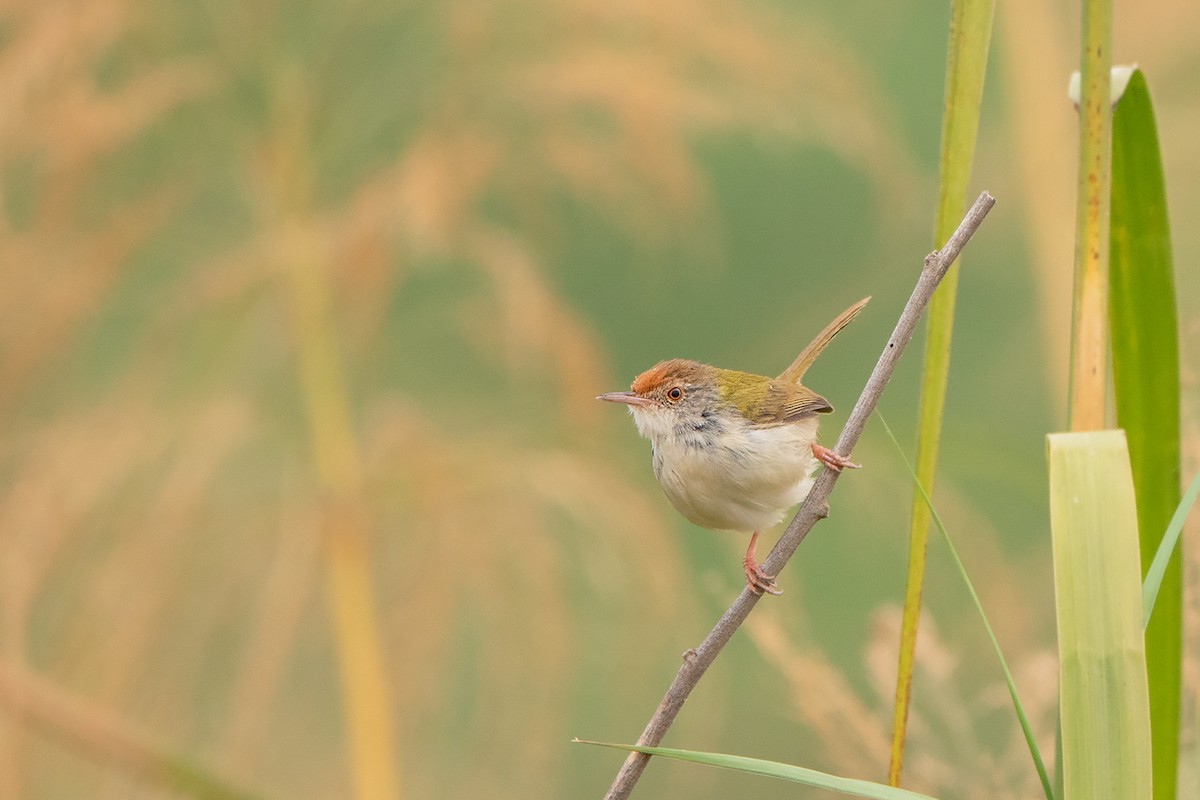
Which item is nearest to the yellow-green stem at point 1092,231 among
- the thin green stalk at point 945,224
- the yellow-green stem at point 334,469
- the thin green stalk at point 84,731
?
the thin green stalk at point 945,224

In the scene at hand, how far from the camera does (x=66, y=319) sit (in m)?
2.55

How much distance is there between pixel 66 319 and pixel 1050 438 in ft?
7.71

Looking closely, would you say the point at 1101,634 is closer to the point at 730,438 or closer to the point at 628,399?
the point at 730,438

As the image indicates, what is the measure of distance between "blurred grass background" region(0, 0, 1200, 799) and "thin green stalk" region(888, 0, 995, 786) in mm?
1070

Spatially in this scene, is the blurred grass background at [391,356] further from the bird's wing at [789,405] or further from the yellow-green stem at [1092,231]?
the yellow-green stem at [1092,231]

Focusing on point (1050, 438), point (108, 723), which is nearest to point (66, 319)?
point (108, 723)

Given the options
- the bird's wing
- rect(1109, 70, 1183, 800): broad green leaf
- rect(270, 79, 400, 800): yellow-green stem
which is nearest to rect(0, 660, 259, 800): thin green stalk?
rect(270, 79, 400, 800): yellow-green stem

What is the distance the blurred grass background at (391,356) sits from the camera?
2.49 m

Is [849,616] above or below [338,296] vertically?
below

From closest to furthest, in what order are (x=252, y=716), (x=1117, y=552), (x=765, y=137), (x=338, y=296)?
1. (x=1117, y=552)
2. (x=252, y=716)
3. (x=338, y=296)
4. (x=765, y=137)

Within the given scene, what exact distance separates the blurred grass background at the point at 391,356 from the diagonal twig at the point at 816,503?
103 centimetres

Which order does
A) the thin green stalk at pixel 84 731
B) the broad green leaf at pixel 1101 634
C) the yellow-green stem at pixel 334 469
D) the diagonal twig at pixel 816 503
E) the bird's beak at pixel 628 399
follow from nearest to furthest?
the broad green leaf at pixel 1101 634
the diagonal twig at pixel 816 503
the bird's beak at pixel 628 399
the thin green stalk at pixel 84 731
the yellow-green stem at pixel 334 469

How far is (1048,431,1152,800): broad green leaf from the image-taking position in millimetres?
693

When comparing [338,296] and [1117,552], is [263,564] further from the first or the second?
[1117,552]
